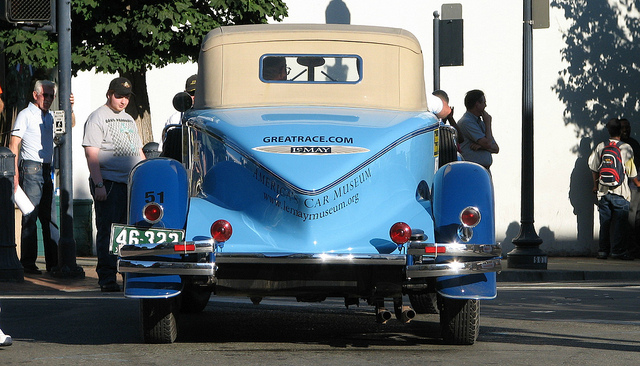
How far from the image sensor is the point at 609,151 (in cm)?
1570

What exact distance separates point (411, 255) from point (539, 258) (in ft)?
25.5

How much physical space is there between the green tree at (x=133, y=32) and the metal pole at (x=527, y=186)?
3.21m

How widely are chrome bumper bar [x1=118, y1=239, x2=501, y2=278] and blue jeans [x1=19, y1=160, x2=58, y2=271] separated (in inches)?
213

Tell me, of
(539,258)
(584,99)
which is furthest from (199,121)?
(584,99)

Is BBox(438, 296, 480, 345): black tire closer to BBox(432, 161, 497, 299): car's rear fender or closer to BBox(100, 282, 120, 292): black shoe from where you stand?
BBox(432, 161, 497, 299): car's rear fender

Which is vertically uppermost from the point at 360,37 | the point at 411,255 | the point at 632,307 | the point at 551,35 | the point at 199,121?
the point at 551,35

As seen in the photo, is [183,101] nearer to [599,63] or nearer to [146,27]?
[146,27]

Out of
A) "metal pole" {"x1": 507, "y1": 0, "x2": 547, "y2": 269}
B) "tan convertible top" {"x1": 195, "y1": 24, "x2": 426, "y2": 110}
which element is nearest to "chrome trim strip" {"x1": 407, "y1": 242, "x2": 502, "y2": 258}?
"tan convertible top" {"x1": 195, "y1": 24, "x2": 426, "y2": 110}

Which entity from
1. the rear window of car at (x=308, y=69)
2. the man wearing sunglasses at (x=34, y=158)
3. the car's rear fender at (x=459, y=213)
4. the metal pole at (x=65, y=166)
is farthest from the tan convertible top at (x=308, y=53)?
the man wearing sunglasses at (x=34, y=158)

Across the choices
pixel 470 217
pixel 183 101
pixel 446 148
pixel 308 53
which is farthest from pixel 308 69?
pixel 470 217

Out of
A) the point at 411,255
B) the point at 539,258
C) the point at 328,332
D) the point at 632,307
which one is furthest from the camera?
the point at 539,258

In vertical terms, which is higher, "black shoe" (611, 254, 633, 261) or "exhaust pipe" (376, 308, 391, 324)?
"exhaust pipe" (376, 308, 391, 324)

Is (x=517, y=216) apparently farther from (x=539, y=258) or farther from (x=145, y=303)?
(x=145, y=303)

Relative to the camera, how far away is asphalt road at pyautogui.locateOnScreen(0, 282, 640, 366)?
620 centimetres
